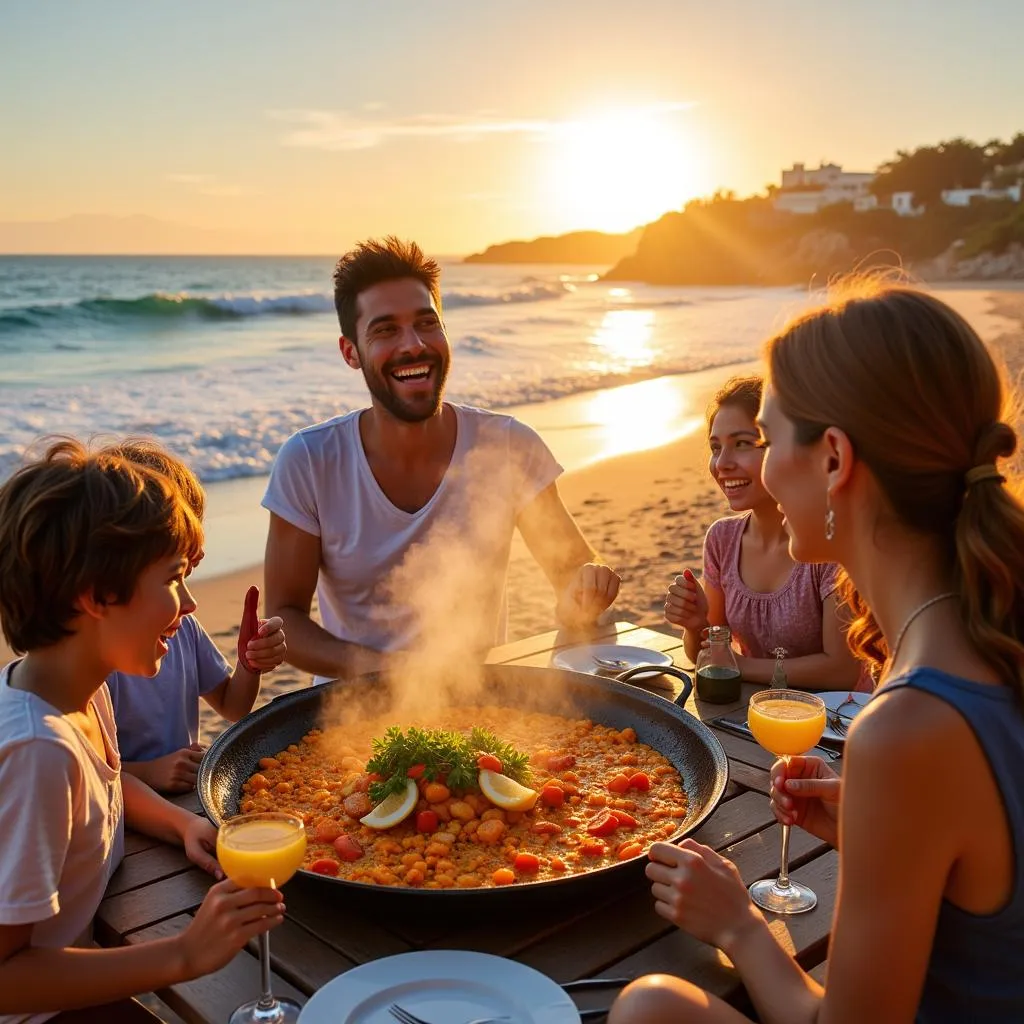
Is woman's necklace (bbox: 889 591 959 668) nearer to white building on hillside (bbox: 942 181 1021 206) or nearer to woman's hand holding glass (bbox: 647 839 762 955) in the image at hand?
woman's hand holding glass (bbox: 647 839 762 955)

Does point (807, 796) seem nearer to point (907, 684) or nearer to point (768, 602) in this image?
point (907, 684)

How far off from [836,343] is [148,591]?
1.42 metres

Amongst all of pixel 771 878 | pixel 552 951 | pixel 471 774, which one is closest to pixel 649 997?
pixel 552 951

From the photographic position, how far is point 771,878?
2.01 m

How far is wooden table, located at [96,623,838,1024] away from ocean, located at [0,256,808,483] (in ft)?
4.03

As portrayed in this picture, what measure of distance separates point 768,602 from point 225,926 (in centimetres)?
251

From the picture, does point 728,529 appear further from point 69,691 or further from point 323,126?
point 323,126

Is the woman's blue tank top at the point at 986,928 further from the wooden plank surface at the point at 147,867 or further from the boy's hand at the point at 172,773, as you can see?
the boy's hand at the point at 172,773

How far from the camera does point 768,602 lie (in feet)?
11.8

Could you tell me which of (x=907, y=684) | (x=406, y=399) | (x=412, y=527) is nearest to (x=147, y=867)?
(x=907, y=684)

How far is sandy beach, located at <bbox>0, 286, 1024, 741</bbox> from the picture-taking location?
23.0 feet

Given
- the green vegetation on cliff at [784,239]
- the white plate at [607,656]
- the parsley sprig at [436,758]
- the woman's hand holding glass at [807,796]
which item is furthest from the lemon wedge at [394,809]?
the green vegetation on cliff at [784,239]

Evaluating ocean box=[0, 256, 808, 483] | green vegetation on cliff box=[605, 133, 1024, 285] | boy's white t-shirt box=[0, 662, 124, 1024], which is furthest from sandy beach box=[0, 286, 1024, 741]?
green vegetation on cliff box=[605, 133, 1024, 285]

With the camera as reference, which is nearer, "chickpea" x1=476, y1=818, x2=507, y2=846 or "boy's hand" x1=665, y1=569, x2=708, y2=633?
"chickpea" x1=476, y1=818, x2=507, y2=846
